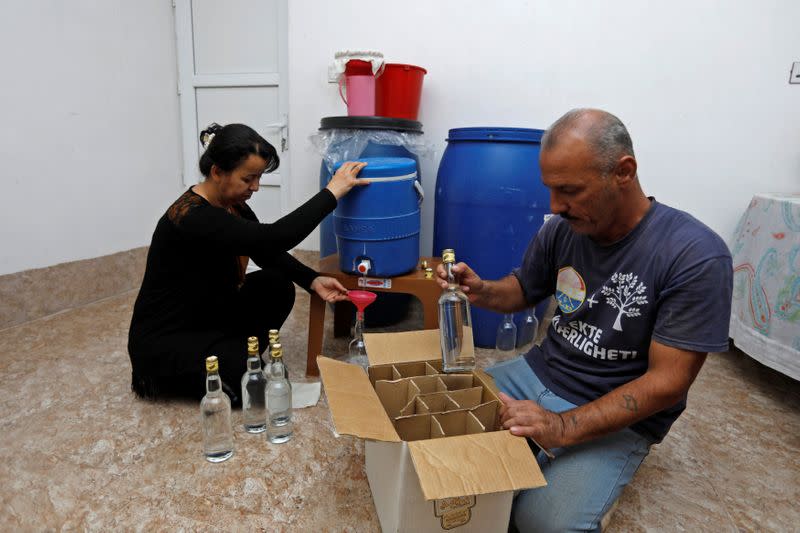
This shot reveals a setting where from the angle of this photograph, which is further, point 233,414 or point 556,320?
point 233,414

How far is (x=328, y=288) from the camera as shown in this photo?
167 centimetres

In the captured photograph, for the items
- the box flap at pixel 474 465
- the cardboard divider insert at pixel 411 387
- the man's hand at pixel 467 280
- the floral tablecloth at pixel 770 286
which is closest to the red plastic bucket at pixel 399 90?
the man's hand at pixel 467 280

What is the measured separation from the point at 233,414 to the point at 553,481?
96cm

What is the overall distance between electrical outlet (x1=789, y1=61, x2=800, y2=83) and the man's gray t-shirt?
1577 millimetres

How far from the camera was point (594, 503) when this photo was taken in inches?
37.0

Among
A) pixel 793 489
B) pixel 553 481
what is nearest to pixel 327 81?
pixel 553 481

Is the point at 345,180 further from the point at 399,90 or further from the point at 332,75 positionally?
the point at 332,75

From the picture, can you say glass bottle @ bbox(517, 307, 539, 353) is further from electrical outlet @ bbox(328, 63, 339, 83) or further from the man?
electrical outlet @ bbox(328, 63, 339, 83)

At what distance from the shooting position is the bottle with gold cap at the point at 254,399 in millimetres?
1367

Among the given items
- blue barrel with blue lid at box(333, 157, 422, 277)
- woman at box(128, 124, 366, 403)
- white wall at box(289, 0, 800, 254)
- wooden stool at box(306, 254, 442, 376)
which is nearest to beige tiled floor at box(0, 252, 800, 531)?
woman at box(128, 124, 366, 403)

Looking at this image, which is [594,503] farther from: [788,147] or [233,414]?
[788,147]

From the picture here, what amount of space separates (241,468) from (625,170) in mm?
1143

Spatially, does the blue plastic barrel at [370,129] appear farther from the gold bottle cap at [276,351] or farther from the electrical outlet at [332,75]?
the gold bottle cap at [276,351]

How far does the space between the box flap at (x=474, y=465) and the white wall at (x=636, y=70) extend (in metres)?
1.70
